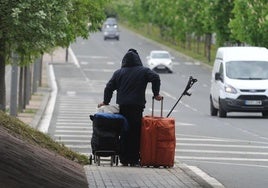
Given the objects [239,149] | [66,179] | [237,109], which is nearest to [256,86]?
[237,109]

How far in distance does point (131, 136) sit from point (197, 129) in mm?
11593

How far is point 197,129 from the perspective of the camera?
26.7 meters

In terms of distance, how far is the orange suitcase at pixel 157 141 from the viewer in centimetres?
1504

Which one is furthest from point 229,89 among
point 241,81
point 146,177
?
point 146,177

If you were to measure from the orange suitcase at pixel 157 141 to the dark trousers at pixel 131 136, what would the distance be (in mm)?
108

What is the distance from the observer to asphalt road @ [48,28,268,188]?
1695 cm

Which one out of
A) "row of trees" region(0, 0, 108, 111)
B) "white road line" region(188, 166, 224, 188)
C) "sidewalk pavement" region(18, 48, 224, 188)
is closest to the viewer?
"sidewalk pavement" region(18, 48, 224, 188)

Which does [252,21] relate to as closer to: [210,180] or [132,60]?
[132,60]

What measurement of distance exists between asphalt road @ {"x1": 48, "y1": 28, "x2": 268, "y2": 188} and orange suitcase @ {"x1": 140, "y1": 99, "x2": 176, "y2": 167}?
33.6 inches

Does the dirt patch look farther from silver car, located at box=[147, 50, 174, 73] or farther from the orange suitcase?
silver car, located at box=[147, 50, 174, 73]

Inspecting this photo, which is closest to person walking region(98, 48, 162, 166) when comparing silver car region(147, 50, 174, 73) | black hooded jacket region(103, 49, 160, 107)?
black hooded jacket region(103, 49, 160, 107)

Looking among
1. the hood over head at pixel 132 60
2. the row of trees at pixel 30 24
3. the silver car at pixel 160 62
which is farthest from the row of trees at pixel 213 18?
the hood over head at pixel 132 60

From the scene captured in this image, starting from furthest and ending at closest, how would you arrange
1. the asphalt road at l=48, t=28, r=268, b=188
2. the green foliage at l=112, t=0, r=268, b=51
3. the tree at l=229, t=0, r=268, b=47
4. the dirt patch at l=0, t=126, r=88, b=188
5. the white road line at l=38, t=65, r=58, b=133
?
1. the green foliage at l=112, t=0, r=268, b=51
2. the tree at l=229, t=0, r=268, b=47
3. the white road line at l=38, t=65, r=58, b=133
4. the asphalt road at l=48, t=28, r=268, b=188
5. the dirt patch at l=0, t=126, r=88, b=188

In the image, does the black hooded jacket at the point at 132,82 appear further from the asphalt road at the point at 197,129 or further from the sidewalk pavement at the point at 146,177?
the asphalt road at the point at 197,129
